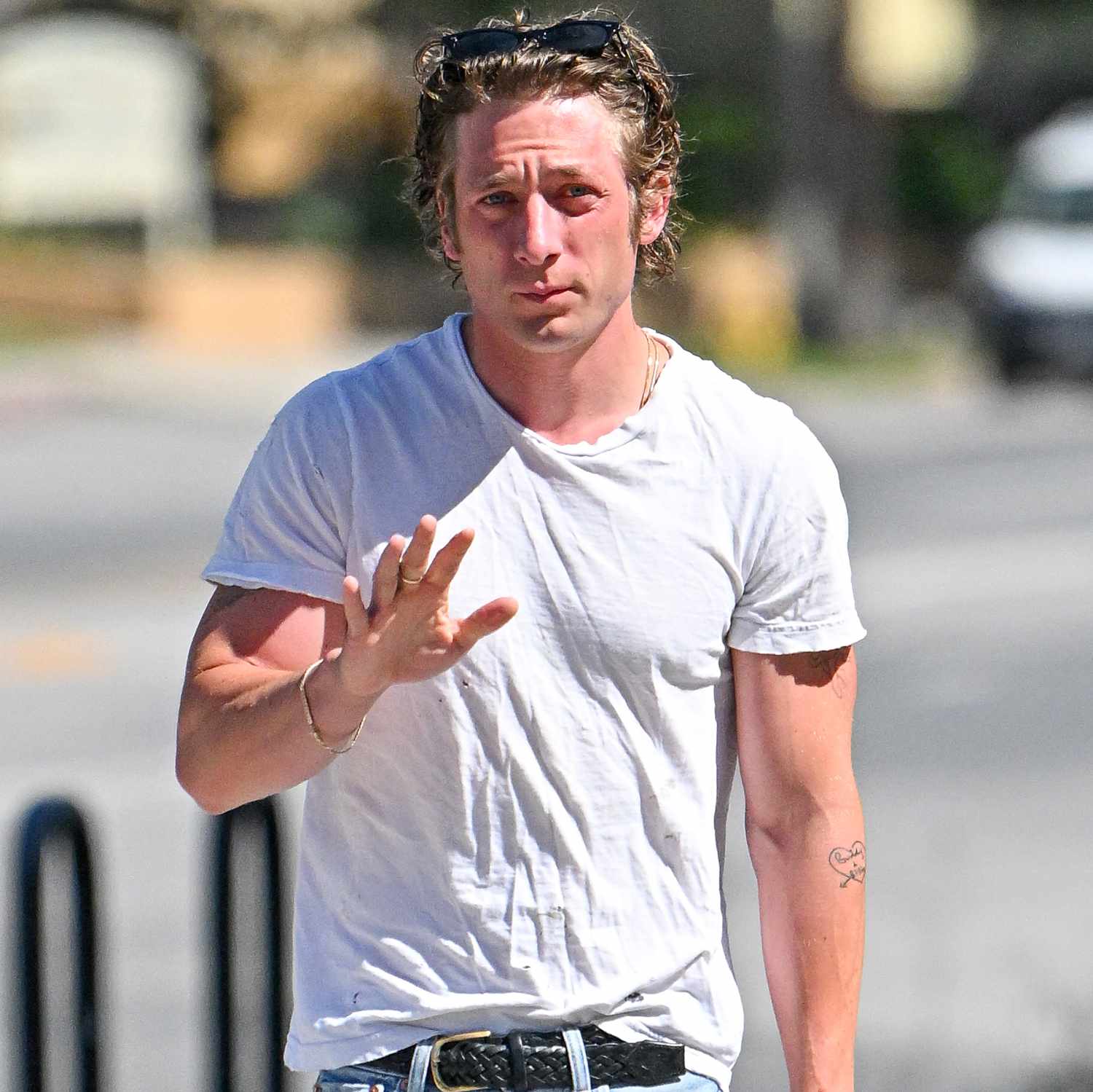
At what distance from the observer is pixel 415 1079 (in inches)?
96.9

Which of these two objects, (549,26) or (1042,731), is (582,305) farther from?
(1042,731)

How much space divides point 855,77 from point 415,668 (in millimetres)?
21406

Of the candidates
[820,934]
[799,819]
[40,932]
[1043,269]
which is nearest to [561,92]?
[799,819]

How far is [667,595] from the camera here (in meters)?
2.51

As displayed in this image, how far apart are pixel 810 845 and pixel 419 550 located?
0.72 meters

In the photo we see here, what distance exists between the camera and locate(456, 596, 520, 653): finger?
7.43 ft

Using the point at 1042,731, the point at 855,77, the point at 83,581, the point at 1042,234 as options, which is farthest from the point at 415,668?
the point at 855,77

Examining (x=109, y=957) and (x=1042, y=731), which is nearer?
(x=109, y=957)

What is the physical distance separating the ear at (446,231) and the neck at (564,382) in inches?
3.3

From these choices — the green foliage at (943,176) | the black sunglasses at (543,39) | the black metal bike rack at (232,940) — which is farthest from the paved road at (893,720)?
the green foliage at (943,176)

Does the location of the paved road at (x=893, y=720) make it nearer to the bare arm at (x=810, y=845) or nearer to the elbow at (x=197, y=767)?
the elbow at (x=197, y=767)

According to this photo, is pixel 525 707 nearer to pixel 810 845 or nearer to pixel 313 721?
pixel 313 721

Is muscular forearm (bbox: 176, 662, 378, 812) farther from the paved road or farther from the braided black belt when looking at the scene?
the paved road

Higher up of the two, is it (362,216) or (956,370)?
(362,216)
